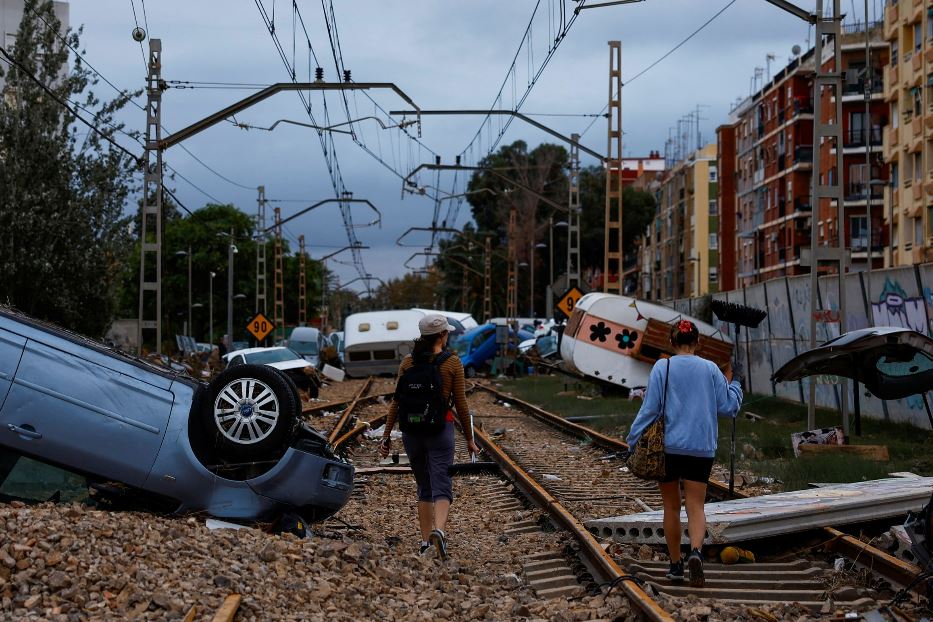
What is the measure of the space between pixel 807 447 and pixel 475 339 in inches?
1646

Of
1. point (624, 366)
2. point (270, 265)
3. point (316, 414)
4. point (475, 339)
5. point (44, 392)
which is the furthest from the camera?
point (270, 265)

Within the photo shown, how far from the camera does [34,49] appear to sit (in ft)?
109

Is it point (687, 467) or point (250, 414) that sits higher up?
point (250, 414)

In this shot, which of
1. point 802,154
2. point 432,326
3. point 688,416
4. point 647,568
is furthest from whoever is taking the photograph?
point 802,154

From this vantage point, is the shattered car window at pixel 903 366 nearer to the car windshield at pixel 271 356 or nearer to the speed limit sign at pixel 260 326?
the car windshield at pixel 271 356

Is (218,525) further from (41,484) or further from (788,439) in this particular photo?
(788,439)

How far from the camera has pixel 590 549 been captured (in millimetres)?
8961

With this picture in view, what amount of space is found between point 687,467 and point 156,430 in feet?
11.8

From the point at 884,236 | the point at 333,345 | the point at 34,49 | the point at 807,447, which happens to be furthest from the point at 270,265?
the point at 807,447

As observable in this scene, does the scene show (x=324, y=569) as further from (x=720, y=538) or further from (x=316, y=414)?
(x=316, y=414)

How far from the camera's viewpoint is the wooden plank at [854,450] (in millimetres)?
15859

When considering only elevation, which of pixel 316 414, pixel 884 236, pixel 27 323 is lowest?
pixel 316 414

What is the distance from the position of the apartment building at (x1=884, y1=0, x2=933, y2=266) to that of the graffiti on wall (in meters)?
38.3

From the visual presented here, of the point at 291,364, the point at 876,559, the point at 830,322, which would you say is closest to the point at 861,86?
the point at 291,364
